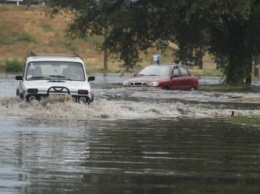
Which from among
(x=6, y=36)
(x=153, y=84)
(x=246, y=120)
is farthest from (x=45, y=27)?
(x=246, y=120)

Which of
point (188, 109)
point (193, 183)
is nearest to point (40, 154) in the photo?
point (193, 183)

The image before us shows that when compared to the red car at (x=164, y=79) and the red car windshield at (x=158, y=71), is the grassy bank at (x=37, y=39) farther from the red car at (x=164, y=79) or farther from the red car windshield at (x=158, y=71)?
the red car windshield at (x=158, y=71)

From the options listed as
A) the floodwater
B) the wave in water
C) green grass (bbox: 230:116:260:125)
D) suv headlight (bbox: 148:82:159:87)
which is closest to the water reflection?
the floodwater

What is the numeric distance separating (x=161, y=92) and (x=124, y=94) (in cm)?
192

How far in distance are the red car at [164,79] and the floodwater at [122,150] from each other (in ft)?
42.2

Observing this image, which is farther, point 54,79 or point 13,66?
point 13,66

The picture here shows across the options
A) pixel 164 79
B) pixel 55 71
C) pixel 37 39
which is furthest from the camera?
pixel 37 39

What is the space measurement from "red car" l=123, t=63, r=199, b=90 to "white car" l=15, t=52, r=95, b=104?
1375 cm

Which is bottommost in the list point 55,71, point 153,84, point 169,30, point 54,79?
point 153,84

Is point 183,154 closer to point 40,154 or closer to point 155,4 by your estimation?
point 40,154

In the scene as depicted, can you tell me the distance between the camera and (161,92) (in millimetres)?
37844

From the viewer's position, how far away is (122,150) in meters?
15.1

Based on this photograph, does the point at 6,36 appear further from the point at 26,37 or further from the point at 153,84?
the point at 153,84

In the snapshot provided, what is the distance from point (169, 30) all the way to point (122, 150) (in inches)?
1313
